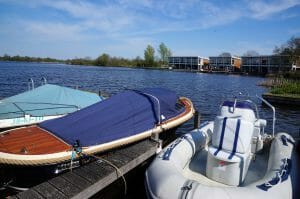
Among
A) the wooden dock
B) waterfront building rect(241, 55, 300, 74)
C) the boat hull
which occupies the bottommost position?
the wooden dock

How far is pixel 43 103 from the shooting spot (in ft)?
28.9

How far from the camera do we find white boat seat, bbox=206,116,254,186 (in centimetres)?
456

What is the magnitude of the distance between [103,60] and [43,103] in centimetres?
13321

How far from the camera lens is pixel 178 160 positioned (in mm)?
5133

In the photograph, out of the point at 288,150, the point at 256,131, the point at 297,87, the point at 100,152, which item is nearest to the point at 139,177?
the point at 100,152

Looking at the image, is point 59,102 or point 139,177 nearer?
point 139,177

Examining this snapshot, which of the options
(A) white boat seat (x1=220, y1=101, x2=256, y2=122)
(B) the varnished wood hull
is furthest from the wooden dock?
(A) white boat seat (x1=220, y1=101, x2=256, y2=122)

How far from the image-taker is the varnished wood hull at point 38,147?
5.02 metres

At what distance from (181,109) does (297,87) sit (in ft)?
63.0

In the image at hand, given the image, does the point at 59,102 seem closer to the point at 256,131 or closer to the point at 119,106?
the point at 119,106

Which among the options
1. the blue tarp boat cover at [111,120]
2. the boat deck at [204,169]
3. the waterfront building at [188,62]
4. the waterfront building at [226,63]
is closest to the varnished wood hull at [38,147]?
the blue tarp boat cover at [111,120]

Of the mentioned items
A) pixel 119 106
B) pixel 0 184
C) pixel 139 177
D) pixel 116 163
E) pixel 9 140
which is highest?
pixel 119 106

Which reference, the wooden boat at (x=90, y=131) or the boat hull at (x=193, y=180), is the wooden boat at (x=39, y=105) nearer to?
the wooden boat at (x=90, y=131)

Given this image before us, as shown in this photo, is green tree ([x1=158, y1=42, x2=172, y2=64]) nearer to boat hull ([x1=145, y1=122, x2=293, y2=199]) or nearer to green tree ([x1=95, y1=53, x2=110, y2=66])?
green tree ([x1=95, y1=53, x2=110, y2=66])
